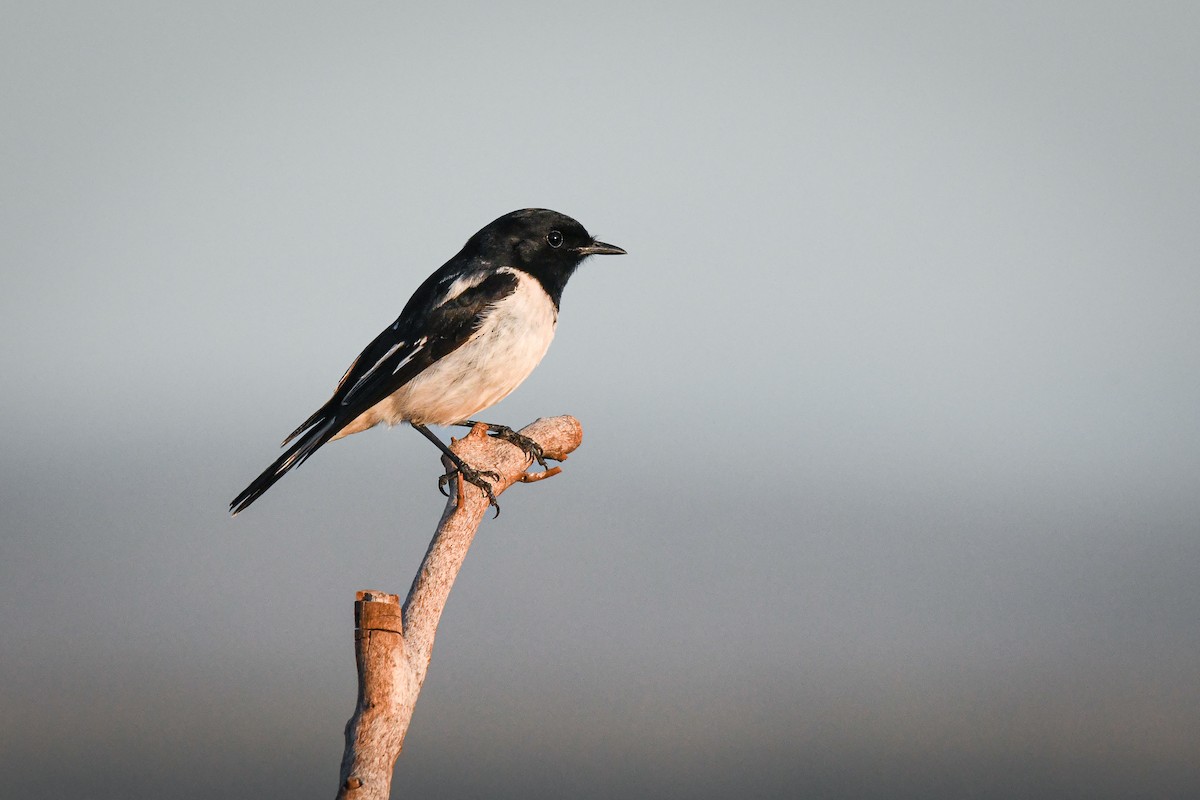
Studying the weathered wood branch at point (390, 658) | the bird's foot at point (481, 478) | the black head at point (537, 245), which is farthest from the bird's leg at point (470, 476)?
the black head at point (537, 245)

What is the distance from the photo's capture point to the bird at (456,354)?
19.9 ft

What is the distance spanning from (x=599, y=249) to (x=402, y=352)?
56.6 inches

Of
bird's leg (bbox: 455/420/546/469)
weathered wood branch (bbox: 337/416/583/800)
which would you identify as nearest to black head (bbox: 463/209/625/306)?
bird's leg (bbox: 455/420/546/469)

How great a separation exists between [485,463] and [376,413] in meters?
0.81

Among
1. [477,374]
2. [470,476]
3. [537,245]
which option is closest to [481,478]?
[470,476]

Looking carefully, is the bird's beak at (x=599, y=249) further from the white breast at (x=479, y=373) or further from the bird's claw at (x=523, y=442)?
the bird's claw at (x=523, y=442)

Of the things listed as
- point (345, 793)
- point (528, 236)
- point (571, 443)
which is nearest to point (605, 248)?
point (528, 236)

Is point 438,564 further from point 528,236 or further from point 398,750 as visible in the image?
point 528,236

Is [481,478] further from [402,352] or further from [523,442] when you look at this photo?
[402,352]

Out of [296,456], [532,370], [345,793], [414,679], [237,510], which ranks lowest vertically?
[345,793]

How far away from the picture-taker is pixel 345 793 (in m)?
3.65

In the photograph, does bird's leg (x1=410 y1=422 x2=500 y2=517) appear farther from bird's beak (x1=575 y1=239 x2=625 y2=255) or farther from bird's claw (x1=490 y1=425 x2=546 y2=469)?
bird's beak (x1=575 y1=239 x2=625 y2=255)

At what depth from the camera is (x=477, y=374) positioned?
20.1 feet

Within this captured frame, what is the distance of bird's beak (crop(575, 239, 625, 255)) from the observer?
272 inches
